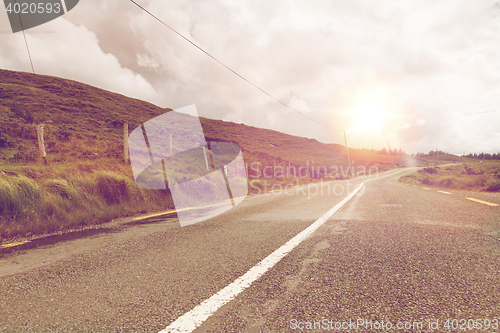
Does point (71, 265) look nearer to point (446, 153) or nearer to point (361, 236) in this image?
point (361, 236)

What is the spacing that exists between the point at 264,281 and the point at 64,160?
1279cm

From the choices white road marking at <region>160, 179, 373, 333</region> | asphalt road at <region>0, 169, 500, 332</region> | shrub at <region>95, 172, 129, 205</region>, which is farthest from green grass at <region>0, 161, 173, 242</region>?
white road marking at <region>160, 179, 373, 333</region>

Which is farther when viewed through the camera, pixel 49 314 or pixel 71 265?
pixel 71 265

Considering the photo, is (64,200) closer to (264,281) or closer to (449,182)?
(264,281)

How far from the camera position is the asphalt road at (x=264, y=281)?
1497 millimetres

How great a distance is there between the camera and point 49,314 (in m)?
1.62

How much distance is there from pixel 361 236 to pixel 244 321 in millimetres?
2564

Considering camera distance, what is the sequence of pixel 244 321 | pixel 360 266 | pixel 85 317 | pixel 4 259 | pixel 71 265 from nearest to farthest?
pixel 244 321
pixel 85 317
pixel 360 266
pixel 71 265
pixel 4 259

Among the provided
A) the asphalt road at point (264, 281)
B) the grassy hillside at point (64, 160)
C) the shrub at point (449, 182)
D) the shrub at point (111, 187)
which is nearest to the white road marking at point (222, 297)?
the asphalt road at point (264, 281)

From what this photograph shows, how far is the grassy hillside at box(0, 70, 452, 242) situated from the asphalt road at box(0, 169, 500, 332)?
2418 mm

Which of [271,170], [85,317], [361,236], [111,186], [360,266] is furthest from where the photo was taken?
[271,170]

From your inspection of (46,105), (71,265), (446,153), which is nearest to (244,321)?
(71,265)

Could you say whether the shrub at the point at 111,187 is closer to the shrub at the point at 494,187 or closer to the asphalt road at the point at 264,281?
the asphalt road at the point at 264,281

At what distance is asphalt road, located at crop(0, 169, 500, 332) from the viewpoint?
150cm
